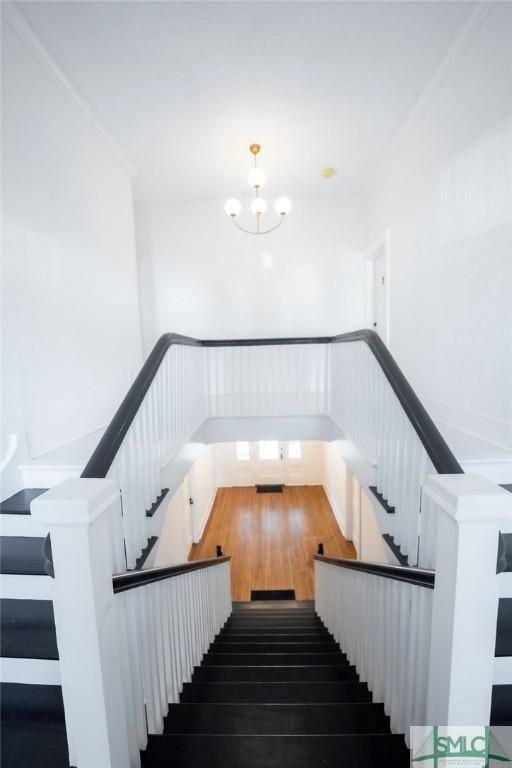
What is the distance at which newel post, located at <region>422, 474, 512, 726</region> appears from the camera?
902mm

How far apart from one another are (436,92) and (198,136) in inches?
88.6

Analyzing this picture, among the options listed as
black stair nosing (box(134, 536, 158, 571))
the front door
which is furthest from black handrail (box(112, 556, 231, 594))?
the front door

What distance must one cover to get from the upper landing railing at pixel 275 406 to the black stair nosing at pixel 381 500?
24mm

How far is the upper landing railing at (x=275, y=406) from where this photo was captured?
166cm

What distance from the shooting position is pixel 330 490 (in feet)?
27.2

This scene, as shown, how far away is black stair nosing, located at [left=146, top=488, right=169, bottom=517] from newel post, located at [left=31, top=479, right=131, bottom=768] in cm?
103

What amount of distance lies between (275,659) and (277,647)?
293mm

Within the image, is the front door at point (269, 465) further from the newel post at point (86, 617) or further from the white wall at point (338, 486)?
the newel post at point (86, 617)

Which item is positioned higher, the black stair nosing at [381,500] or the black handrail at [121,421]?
the black handrail at [121,421]

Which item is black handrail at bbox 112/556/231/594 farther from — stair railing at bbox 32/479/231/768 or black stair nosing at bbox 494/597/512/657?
black stair nosing at bbox 494/597/512/657

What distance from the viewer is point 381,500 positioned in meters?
2.09

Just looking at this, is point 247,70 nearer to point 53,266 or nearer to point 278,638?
point 53,266

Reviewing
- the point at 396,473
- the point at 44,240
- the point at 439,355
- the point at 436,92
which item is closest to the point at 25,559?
the point at 396,473

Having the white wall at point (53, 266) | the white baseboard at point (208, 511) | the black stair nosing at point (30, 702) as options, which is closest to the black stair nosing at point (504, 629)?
the black stair nosing at point (30, 702)
